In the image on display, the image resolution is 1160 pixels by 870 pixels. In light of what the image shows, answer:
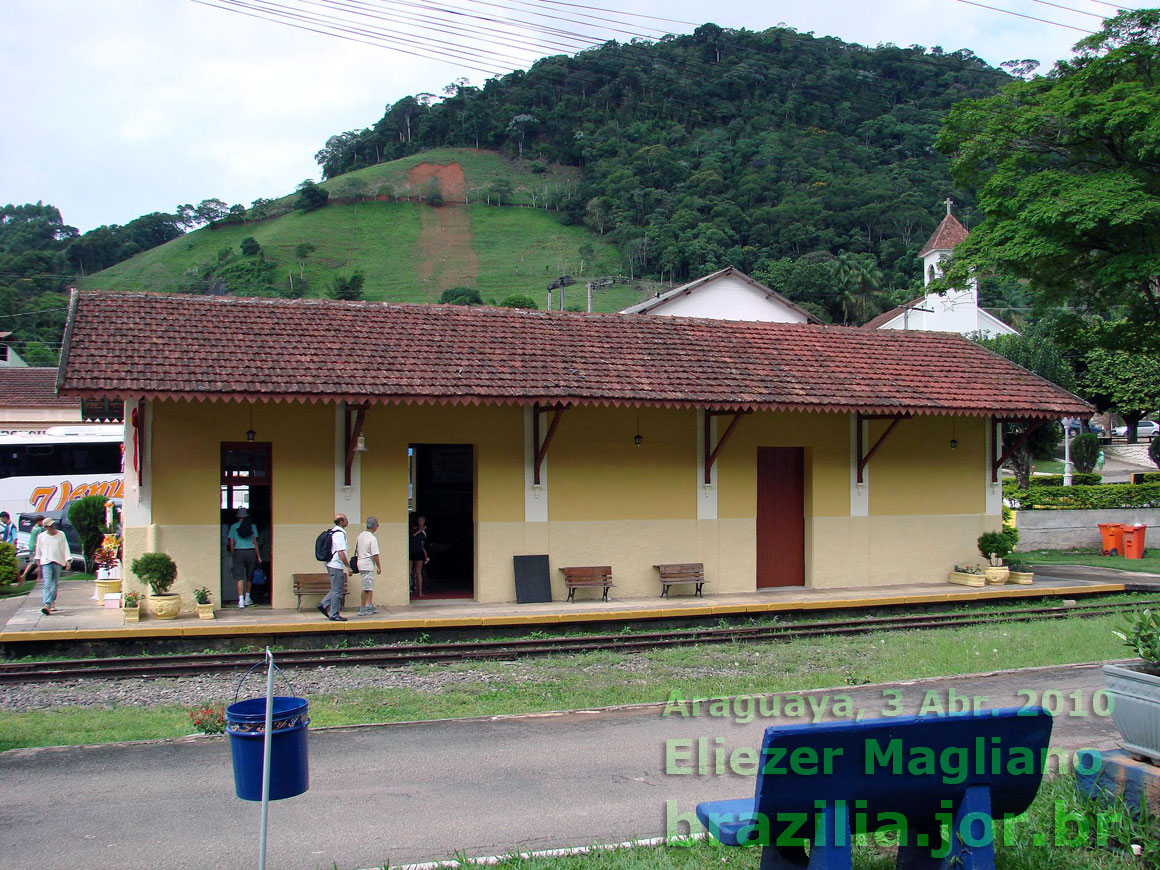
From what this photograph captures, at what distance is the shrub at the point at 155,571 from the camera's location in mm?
13570

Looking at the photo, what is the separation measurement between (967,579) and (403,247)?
97.2 metres

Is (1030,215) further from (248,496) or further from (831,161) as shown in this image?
(831,161)

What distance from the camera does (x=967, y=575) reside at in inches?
723

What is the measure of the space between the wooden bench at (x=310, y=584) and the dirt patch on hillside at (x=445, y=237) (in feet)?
254

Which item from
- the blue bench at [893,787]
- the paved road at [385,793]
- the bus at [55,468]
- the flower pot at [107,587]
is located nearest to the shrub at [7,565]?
the flower pot at [107,587]

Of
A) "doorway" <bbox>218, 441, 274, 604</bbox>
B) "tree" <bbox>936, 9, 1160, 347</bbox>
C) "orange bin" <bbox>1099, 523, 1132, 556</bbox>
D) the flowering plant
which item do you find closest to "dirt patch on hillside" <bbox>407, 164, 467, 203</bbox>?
"tree" <bbox>936, 9, 1160, 347</bbox>

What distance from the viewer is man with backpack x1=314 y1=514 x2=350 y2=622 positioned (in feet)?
45.1

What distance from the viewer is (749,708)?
9.20m

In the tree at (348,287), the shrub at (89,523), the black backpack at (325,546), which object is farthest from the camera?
the tree at (348,287)

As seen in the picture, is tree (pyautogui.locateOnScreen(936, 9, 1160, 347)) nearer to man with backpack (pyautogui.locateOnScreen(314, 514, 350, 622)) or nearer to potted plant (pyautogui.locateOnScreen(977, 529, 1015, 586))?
potted plant (pyautogui.locateOnScreen(977, 529, 1015, 586))

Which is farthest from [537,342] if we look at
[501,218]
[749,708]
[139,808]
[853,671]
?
[501,218]

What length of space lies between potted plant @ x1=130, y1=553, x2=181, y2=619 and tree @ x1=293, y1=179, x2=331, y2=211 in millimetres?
115162

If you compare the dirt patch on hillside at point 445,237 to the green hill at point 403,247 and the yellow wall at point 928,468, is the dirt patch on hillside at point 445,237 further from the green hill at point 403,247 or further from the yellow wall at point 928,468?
the yellow wall at point 928,468

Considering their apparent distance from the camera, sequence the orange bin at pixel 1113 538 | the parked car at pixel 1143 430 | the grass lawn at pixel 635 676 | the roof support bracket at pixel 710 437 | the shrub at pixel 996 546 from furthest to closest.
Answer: the parked car at pixel 1143 430 → the orange bin at pixel 1113 538 → the shrub at pixel 996 546 → the roof support bracket at pixel 710 437 → the grass lawn at pixel 635 676
